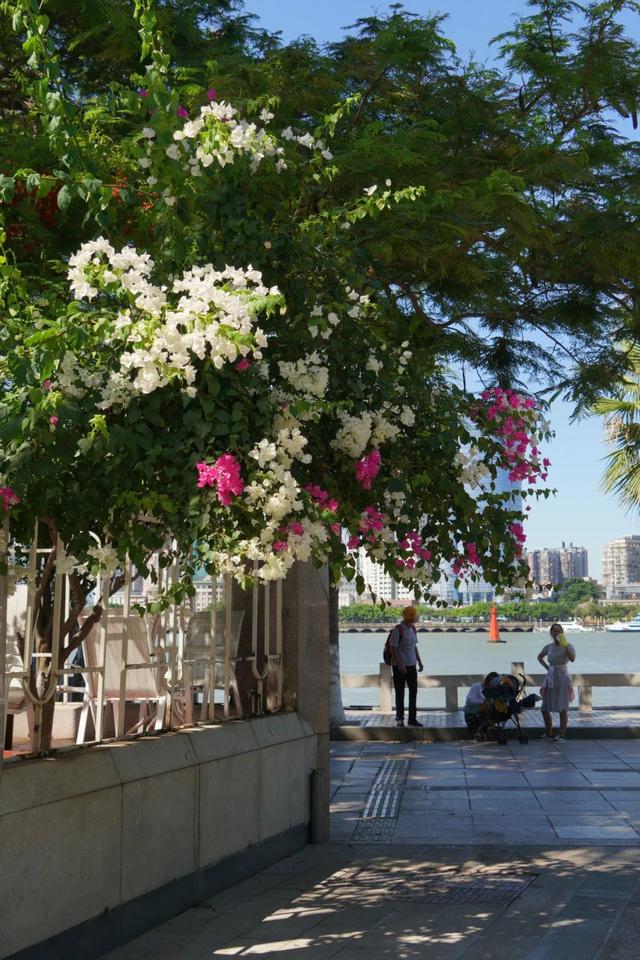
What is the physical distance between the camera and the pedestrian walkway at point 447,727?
17.1 meters

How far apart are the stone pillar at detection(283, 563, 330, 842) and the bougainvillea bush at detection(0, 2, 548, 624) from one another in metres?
3.06

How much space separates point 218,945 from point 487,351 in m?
7.69

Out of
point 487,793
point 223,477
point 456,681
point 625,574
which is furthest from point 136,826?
point 625,574

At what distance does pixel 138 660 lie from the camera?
8.29 meters

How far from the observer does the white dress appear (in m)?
16.0

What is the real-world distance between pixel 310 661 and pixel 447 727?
27.0 feet

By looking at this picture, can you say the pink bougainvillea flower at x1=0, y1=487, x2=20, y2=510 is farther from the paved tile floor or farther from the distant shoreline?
the distant shoreline

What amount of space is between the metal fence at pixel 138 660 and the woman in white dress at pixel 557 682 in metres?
7.67

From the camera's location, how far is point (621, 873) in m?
7.84

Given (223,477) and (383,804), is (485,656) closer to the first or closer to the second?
(383,804)

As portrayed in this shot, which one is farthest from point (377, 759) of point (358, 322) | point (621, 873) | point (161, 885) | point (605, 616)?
point (605, 616)

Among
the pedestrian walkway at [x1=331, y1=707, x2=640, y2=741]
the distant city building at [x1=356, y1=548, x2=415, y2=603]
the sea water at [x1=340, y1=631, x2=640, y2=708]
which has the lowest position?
the sea water at [x1=340, y1=631, x2=640, y2=708]

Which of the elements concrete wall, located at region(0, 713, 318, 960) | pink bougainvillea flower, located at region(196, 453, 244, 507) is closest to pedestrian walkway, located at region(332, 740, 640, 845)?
concrete wall, located at region(0, 713, 318, 960)

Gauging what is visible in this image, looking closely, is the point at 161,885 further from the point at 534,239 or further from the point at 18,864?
the point at 534,239
